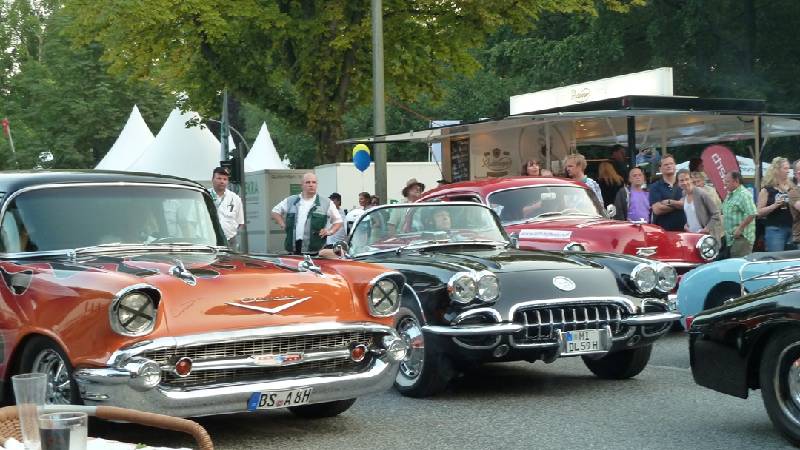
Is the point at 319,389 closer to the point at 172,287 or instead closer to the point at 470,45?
the point at 172,287

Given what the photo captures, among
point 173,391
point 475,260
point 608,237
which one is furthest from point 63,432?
point 608,237

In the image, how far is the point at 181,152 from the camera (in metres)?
36.5

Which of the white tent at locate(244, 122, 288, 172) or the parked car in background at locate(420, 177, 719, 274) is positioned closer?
the parked car in background at locate(420, 177, 719, 274)

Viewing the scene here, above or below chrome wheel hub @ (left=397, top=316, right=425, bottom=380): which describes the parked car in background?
above

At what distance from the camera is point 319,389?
7.13 meters

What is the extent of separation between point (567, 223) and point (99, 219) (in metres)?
6.08

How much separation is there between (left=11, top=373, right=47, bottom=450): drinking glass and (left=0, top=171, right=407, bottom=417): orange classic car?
111 inches

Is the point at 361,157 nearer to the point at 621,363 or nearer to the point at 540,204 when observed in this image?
the point at 540,204

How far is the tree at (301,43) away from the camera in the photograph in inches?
963

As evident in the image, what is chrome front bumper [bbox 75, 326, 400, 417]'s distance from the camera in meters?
6.47

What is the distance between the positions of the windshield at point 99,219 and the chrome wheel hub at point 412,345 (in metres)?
1.47

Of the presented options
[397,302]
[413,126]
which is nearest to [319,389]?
Result: [397,302]

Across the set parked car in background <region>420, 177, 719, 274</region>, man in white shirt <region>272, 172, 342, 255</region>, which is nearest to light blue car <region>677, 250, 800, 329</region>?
parked car in background <region>420, 177, 719, 274</region>

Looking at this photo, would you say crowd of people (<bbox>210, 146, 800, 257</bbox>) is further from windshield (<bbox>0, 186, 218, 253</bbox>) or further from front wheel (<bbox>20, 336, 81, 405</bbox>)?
front wheel (<bbox>20, 336, 81, 405</bbox>)
